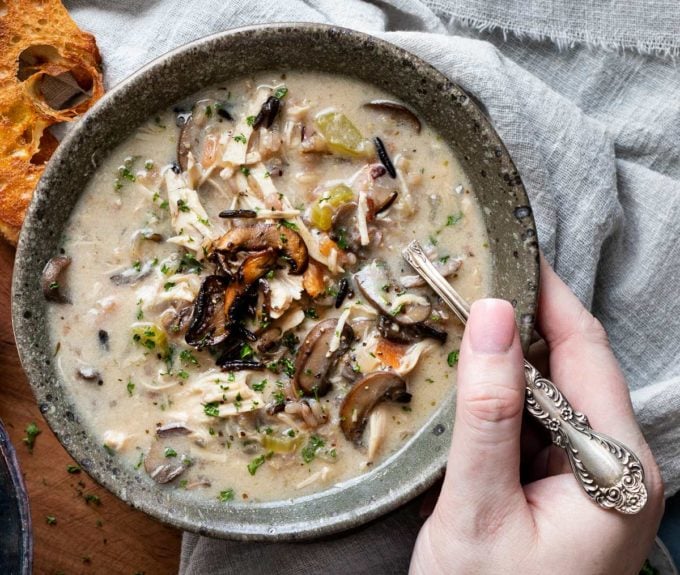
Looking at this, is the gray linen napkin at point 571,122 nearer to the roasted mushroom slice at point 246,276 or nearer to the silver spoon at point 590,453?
the silver spoon at point 590,453

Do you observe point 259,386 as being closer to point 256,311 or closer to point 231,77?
point 256,311

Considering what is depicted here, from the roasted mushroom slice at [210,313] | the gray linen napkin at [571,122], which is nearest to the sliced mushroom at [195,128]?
the roasted mushroom slice at [210,313]

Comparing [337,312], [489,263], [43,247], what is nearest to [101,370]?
[43,247]

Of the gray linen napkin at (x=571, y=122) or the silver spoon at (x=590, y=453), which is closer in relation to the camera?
the silver spoon at (x=590, y=453)

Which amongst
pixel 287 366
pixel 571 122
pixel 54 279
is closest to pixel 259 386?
pixel 287 366

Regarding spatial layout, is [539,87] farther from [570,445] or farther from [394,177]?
[570,445]
